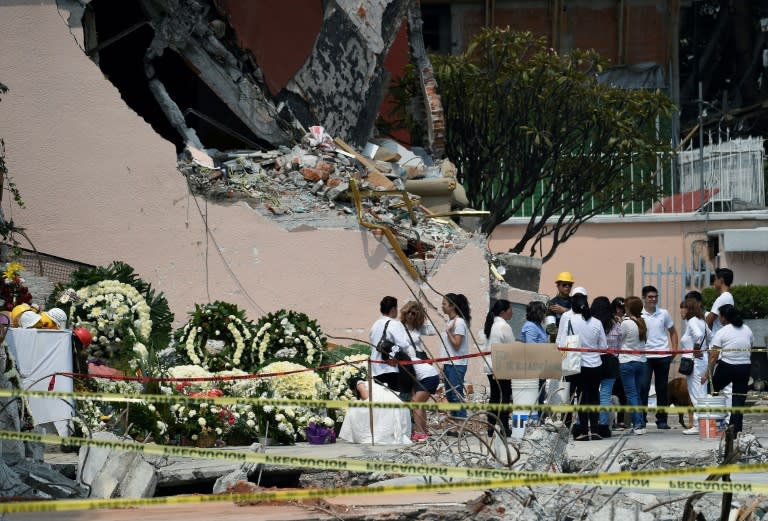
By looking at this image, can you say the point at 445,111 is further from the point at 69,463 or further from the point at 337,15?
the point at 69,463

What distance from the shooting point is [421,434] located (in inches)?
548

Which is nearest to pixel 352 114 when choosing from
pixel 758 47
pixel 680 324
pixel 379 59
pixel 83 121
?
pixel 379 59

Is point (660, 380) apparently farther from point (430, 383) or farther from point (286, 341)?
point (286, 341)

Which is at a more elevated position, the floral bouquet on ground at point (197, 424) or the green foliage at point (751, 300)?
the green foliage at point (751, 300)

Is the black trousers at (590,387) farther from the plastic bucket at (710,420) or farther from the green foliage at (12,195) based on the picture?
the green foliage at (12,195)

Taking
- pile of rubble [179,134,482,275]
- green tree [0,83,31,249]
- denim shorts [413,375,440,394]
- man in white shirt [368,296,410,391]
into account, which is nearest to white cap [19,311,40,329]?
green tree [0,83,31,249]

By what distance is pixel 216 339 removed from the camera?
16.1 meters

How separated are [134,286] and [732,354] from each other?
276 inches

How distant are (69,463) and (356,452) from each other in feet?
8.29

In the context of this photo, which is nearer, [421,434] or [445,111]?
[421,434]

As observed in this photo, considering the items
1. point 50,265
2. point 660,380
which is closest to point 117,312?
point 50,265

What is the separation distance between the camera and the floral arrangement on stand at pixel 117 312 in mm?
15594

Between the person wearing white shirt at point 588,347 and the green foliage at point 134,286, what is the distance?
4759mm

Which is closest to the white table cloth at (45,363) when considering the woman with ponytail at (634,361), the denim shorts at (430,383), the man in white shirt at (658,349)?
the denim shorts at (430,383)
